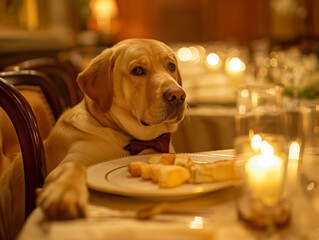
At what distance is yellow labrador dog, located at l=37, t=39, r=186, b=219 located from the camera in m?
1.81

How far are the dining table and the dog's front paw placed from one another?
17mm

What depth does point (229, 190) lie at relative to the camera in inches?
46.3

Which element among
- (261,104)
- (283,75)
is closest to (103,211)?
(261,104)

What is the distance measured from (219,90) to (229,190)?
250 cm

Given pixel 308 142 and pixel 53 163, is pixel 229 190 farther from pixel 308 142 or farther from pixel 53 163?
pixel 53 163

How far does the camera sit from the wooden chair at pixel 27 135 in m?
1.65

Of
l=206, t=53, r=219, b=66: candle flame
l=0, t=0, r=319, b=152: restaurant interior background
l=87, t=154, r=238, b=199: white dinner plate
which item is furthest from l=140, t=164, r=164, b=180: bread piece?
l=206, t=53, r=219, b=66: candle flame

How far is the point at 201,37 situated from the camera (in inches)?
692

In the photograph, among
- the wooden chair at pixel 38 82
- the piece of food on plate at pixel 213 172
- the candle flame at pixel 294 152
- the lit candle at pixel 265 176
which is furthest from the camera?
the wooden chair at pixel 38 82

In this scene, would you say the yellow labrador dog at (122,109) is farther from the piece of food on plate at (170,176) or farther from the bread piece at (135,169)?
the piece of food on plate at (170,176)

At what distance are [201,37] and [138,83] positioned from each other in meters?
16.0

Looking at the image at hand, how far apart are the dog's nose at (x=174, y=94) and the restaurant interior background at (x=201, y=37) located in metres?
1.24

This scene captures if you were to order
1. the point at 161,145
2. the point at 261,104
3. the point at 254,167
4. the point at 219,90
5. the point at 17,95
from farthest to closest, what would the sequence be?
the point at 219,90
the point at 161,145
the point at 17,95
the point at 261,104
the point at 254,167

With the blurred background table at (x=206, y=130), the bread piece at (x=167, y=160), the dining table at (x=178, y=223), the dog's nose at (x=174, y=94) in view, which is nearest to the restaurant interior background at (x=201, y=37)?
the blurred background table at (x=206, y=130)
